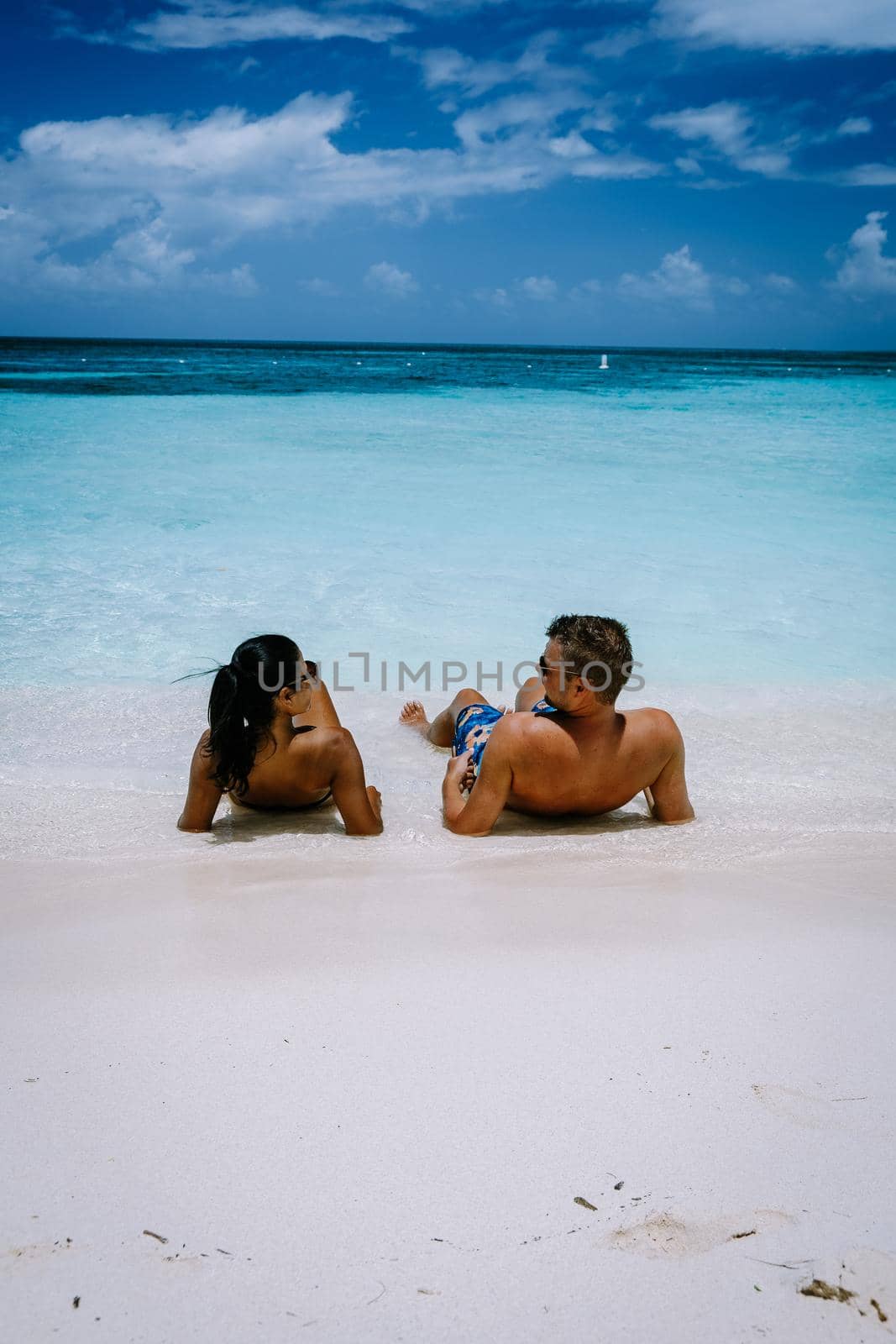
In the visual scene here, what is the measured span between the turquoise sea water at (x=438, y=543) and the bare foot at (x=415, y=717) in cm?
59

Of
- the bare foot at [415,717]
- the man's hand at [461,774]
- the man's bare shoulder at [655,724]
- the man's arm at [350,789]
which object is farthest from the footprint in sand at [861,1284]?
the bare foot at [415,717]

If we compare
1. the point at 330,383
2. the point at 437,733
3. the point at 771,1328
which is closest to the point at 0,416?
the point at 330,383

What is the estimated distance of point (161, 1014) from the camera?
74.2 inches

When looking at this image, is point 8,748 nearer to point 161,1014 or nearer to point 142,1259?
point 161,1014

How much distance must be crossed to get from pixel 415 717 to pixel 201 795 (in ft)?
4.57

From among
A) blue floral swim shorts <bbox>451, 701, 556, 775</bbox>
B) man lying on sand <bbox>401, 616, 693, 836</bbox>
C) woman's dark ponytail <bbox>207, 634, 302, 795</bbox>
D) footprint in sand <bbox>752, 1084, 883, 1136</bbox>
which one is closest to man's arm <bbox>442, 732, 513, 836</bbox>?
man lying on sand <bbox>401, 616, 693, 836</bbox>

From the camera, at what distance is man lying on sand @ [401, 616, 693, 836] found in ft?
9.13

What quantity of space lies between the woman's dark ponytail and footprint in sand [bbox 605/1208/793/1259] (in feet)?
6.16

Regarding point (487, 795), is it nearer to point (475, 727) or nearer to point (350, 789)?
point (350, 789)

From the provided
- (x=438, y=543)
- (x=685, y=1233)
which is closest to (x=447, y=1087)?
(x=685, y=1233)

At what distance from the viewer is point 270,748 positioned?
3016 mm

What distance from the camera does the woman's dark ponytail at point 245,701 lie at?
284cm

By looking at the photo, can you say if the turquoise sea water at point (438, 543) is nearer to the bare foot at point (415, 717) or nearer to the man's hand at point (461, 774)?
the bare foot at point (415, 717)

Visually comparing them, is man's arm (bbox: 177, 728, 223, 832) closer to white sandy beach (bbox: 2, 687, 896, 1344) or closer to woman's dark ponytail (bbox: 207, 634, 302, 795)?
woman's dark ponytail (bbox: 207, 634, 302, 795)
